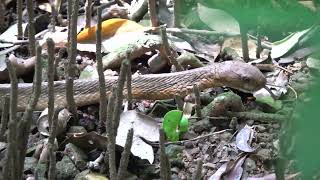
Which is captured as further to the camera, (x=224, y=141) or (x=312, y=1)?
(x=224, y=141)

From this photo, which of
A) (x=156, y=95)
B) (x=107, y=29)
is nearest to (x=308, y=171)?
(x=156, y=95)

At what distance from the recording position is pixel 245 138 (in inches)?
100

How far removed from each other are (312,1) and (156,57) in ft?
8.57

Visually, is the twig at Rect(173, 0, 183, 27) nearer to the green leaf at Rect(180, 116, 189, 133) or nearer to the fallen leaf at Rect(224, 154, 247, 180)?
the green leaf at Rect(180, 116, 189, 133)

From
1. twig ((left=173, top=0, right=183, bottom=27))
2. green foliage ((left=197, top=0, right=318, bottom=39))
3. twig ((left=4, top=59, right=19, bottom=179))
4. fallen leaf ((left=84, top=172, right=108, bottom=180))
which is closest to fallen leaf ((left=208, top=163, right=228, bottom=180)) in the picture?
fallen leaf ((left=84, top=172, right=108, bottom=180))

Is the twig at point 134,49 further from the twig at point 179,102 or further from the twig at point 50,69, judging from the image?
the twig at point 50,69

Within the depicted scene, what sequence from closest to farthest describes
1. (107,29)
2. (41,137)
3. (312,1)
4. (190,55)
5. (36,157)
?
(312,1) < (36,157) < (41,137) < (190,55) < (107,29)

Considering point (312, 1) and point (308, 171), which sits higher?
point (312, 1)

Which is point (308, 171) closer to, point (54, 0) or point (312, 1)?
point (312, 1)

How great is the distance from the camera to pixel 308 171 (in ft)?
2.04

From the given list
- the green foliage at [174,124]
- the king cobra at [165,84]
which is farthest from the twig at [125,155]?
the king cobra at [165,84]

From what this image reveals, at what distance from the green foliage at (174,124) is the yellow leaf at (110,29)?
3.89ft

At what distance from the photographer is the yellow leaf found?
3516 millimetres

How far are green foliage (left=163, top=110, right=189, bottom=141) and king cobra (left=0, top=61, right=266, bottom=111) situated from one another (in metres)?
0.51
